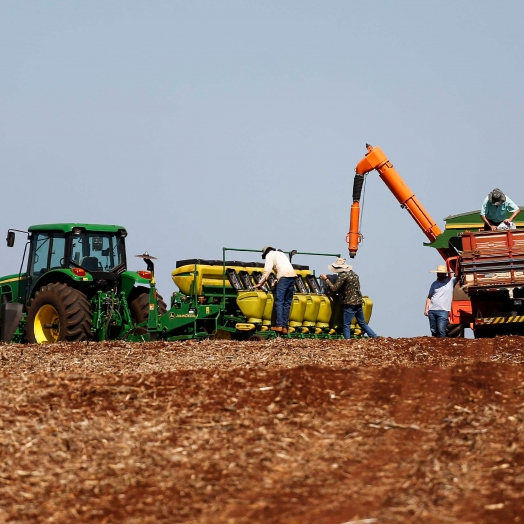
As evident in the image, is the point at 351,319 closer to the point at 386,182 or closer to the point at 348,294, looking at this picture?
the point at 348,294

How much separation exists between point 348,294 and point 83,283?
16.2 feet

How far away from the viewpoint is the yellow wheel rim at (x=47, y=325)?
61.4 ft

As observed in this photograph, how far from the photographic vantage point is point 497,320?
17453 millimetres

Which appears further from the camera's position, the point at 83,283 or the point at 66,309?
the point at 83,283

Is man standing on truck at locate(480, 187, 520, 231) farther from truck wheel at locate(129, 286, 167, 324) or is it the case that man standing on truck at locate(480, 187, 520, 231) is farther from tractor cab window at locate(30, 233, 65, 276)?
tractor cab window at locate(30, 233, 65, 276)

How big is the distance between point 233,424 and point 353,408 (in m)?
1.15

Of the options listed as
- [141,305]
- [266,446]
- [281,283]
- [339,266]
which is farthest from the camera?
[141,305]

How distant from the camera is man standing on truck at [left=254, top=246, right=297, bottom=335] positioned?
17781 mm

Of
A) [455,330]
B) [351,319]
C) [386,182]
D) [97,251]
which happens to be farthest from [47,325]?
[386,182]

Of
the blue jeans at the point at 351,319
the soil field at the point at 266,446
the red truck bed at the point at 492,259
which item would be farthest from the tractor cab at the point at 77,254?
the soil field at the point at 266,446

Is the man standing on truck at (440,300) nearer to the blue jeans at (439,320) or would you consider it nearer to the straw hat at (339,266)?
the blue jeans at (439,320)

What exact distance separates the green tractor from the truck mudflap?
5.80 meters

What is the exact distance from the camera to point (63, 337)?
18.0m

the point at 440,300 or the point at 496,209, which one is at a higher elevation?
the point at 496,209
